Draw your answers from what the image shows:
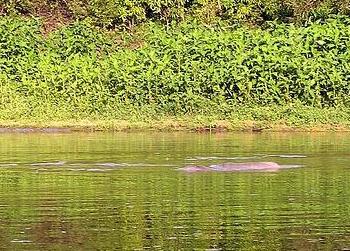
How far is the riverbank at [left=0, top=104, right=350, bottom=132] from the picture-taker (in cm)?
1591

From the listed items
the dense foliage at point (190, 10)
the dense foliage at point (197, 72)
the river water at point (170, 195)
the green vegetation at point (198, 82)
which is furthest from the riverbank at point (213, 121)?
the dense foliage at point (190, 10)

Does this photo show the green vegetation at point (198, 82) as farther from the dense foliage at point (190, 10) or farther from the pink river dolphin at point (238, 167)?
the pink river dolphin at point (238, 167)

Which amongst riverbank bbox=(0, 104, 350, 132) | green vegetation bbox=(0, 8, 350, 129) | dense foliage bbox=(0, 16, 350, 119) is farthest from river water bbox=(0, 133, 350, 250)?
dense foliage bbox=(0, 16, 350, 119)

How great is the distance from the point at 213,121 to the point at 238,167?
16.2 ft

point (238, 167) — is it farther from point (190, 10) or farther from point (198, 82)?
point (190, 10)

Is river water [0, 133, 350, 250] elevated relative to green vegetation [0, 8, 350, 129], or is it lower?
lower

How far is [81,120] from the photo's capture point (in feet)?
54.9

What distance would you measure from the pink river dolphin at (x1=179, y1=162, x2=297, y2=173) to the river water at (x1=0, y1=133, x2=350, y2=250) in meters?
0.17

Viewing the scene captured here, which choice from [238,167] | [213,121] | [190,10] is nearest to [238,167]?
[238,167]

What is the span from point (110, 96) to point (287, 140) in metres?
4.21

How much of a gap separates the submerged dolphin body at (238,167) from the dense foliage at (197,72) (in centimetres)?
557

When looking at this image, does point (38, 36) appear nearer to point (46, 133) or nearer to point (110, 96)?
point (110, 96)

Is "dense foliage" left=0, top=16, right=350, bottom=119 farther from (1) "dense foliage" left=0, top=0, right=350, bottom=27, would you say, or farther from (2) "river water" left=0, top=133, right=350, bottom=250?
(2) "river water" left=0, top=133, right=350, bottom=250

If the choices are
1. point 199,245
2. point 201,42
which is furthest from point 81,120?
point 199,245
